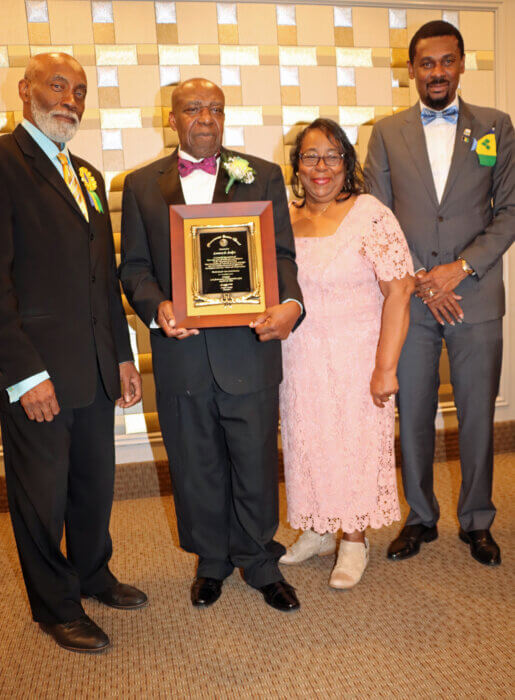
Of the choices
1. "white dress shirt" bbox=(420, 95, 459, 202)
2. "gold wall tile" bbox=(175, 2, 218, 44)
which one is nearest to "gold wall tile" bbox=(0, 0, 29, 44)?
"gold wall tile" bbox=(175, 2, 218, 44)

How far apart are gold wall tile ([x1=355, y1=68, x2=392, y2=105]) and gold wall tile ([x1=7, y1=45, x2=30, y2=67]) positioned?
75.6 inches

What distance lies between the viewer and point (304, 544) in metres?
2.80

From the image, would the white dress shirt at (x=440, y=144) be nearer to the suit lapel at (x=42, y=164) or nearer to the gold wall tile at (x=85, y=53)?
the suit lapel at (x=42, y=164)

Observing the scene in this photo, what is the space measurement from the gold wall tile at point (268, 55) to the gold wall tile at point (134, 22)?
0.63m

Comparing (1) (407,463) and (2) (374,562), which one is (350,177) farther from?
(2) (374,562)

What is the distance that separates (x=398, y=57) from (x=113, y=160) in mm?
1859

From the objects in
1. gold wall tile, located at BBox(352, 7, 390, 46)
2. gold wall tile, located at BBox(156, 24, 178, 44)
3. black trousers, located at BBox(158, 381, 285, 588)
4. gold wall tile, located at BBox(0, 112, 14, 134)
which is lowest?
black trousers, located at BBox(158, 381, 285, 588)

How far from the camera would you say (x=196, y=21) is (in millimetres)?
3803

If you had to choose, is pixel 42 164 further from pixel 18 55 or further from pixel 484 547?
pixel 484 547

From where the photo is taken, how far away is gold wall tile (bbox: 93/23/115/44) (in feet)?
12.1

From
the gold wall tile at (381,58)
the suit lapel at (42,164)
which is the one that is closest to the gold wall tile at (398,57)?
the gold wall tile at (381,58)

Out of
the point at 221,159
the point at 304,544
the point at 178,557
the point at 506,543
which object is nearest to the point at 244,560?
the point at 304,544

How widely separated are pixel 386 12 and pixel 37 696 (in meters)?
3.97

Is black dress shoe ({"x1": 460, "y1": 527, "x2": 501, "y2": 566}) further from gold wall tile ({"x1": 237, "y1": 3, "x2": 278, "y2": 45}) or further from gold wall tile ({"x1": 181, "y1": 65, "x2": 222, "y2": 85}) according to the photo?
gold wall tile ({"x1": 237, "y1": 3, "x2": 278, "y2": 45})
